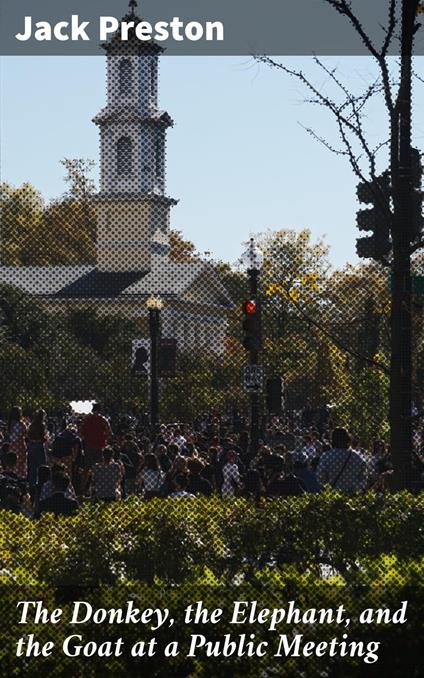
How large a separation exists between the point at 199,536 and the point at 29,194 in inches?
3426

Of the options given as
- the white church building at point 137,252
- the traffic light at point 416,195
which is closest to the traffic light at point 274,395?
the white church building at point 137,252

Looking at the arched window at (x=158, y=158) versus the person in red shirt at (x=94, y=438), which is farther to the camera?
the arched window at (x=158, y=158)

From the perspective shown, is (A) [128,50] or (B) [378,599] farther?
(A) [128,50]


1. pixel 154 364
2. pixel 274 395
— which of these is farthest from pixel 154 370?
pixel 274 395

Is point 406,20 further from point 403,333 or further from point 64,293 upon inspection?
point 64,293

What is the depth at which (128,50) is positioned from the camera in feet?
50.6

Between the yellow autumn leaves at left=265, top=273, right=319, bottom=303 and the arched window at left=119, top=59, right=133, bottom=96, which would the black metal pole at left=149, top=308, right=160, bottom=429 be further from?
the arched window at left=119, top=59, right=133, bottom=96

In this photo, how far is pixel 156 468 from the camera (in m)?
17.0

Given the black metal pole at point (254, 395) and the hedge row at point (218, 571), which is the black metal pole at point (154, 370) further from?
the hedge row at point (218, 571)

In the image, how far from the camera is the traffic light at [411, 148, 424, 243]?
43.7ft

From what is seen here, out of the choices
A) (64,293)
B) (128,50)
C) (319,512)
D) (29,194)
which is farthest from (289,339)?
(29,194)

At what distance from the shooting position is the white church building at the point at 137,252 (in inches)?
1326

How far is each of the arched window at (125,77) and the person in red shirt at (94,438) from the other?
8.21m

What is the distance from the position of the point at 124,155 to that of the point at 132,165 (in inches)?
16.3
